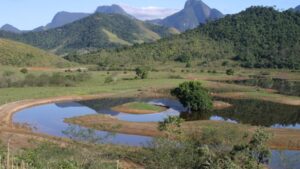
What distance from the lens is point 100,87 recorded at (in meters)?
122

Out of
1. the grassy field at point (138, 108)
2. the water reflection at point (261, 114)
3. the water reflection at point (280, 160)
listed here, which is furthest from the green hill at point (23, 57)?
the water reflection at point (280, 160)

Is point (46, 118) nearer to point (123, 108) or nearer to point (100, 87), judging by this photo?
point (123, 108)

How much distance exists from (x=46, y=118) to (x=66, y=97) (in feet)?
82.8

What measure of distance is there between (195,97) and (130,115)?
11.6 meters

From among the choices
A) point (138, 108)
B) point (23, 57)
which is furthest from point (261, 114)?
point (23, 57)

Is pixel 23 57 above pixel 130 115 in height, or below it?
above

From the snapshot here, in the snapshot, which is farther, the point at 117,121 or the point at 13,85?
the point at 13,85

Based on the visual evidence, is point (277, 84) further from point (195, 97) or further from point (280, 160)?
point (280, 160)

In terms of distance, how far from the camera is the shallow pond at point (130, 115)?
72856 mm

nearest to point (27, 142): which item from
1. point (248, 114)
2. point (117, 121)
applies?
point (117, 121)

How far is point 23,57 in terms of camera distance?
17888 centimetres

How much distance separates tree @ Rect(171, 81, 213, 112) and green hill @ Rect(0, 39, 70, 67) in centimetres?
9235

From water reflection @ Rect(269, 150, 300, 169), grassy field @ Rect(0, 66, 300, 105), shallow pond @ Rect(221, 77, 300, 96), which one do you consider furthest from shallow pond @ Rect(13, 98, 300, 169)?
shallow pond @ Rect(221, 77, 300, 96)

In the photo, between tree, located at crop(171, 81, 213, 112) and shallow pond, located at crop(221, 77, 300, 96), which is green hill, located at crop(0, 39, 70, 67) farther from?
tree, located at crop(171, 81, 213, 112)
